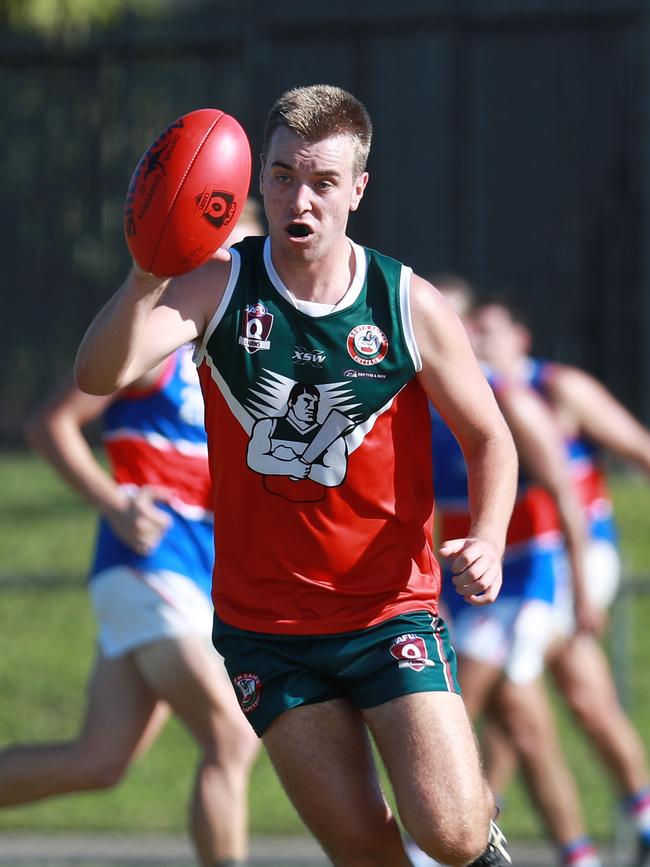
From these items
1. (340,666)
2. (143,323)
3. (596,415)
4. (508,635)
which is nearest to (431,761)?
(340,666)

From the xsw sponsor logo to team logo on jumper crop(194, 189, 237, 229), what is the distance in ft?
1.27

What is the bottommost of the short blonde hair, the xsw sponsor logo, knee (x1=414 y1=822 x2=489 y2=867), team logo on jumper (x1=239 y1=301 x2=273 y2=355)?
knee (x1=414 y1=822 x2=489 y2=867)

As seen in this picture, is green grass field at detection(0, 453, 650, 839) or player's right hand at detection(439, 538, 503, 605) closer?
player's right hand at detection(439, 538, 503, 605)

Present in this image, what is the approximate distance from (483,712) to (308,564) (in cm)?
320

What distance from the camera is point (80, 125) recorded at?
14.5 meters

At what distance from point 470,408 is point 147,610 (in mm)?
1984

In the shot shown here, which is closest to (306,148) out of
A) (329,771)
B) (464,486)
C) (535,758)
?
(329,771)

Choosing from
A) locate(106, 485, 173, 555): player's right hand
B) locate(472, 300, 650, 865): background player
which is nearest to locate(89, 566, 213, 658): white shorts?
locate(106, 485, 173, 555): player's right hand

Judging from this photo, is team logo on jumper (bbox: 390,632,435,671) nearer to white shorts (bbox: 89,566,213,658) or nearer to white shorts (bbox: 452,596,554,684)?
white shorts (bbox: 89,566,213,658)

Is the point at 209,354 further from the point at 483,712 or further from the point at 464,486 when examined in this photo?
the point at 483,712

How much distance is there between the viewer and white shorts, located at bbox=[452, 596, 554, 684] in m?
6.57

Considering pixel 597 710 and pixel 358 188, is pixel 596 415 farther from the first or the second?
pixel 358 188

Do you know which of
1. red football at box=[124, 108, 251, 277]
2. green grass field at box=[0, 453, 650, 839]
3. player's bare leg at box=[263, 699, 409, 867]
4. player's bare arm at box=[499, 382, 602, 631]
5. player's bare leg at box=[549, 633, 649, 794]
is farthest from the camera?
green grass field at box=[0, 453, 650, 839]

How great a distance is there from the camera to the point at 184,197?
3.57m
